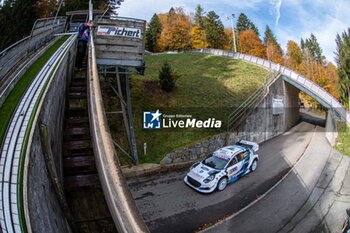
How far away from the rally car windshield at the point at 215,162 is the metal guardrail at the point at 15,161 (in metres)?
9.21

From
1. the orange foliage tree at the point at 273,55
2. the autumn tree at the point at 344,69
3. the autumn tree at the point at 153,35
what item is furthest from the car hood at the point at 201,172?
the orange foliage tree at the point at 273,55

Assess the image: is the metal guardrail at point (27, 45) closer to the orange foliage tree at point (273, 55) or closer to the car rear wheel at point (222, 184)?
the car rear wheel at point (222, 184)

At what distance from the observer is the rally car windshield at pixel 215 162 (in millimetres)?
13939

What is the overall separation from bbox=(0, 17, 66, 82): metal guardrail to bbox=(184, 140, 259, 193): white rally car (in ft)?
31.2

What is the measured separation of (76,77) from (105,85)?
4.95 meters

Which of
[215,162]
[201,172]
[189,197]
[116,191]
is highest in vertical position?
[116,191]

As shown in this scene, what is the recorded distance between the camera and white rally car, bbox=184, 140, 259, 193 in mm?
13164

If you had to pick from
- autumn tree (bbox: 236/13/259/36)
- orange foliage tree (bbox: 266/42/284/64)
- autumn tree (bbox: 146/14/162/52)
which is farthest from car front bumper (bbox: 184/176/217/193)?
autumn tree (bbox: 236/13/259/36)

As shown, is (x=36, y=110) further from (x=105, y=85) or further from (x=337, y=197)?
(x=337, y=197)

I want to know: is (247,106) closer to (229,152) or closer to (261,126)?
(261,126)

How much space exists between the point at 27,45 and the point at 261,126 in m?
18.0

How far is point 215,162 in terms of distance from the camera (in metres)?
14.4

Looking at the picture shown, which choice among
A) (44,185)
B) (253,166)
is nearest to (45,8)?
(253,166)

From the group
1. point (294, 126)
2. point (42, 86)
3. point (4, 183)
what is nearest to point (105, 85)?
point (42, 86)
